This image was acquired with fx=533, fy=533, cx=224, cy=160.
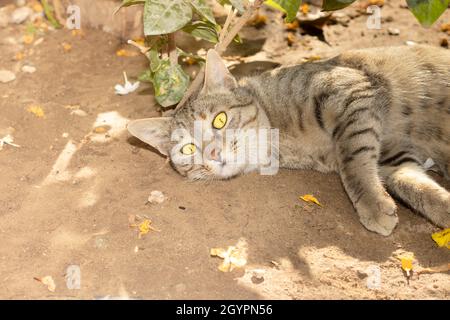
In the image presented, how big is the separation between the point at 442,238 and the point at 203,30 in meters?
2.22

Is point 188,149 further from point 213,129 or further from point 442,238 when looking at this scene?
point 442,238

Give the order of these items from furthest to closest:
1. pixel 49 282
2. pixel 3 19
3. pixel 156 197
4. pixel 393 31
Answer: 1. pixel 3 19
2. pixel 393 31
3. pixel 156 197
4. pixel 49 282

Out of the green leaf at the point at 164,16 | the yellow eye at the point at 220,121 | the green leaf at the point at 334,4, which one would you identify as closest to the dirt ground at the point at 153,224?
the yellow eye at the point at 220,121

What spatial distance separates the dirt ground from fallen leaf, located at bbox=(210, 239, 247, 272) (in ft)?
0.13

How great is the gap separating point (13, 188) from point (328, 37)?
337cm

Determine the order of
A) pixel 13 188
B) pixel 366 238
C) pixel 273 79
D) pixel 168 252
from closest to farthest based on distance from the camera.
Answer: pixel 168 252
pixel 366 238
pixel 13 188
pixel 273 79

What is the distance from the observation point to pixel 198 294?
110 inches

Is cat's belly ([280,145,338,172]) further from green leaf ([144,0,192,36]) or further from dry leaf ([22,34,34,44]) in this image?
dry leaf ([22,34,34,44])

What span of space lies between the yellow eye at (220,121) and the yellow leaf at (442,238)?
1.55 metres

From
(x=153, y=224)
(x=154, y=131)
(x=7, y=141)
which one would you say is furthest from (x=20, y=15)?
(x=153, y=224)

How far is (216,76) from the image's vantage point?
379 cm

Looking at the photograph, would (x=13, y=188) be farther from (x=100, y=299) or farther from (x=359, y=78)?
(x=359, y=78)

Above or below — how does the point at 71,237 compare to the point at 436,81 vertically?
below

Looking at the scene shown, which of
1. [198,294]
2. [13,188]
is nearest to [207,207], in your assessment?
[198,294]
